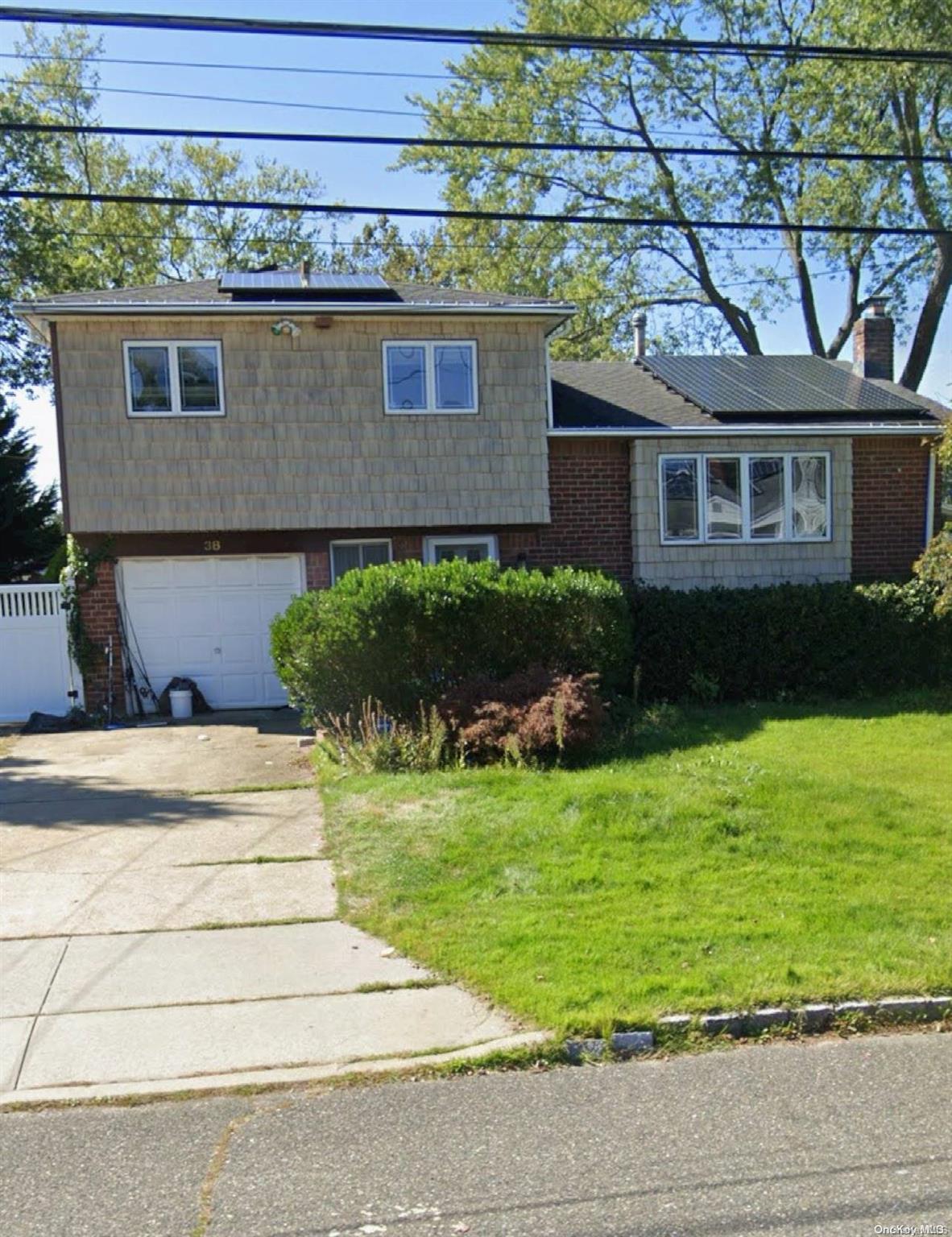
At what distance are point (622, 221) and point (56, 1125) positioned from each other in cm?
923

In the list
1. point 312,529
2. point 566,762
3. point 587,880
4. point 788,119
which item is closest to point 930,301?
point 788,119

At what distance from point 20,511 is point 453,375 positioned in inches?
558

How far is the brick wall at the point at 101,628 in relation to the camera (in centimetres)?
1522

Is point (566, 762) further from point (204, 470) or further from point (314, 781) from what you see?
point (204, 470)

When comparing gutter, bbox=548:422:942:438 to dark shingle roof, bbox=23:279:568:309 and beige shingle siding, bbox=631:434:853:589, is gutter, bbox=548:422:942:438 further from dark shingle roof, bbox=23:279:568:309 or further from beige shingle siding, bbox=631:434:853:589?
dark shingle roof, bbox=23:279:568:309

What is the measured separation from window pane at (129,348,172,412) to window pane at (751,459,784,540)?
8.83 metres

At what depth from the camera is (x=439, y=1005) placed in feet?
17.0

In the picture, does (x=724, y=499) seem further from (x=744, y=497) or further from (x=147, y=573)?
(x=147, y=573)

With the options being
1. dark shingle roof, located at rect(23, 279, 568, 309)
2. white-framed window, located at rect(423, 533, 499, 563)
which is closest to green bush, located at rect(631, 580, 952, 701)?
white-framed window, located at rect(423, 533, 499, 563)

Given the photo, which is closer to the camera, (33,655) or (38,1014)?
(38,1014)

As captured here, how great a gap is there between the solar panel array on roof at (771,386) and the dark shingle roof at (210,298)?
3.15m

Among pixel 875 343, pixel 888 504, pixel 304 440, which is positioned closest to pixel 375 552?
pixel 304 440

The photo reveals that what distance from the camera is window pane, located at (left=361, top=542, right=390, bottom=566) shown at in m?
16.1

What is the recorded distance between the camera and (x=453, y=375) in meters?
15.5
